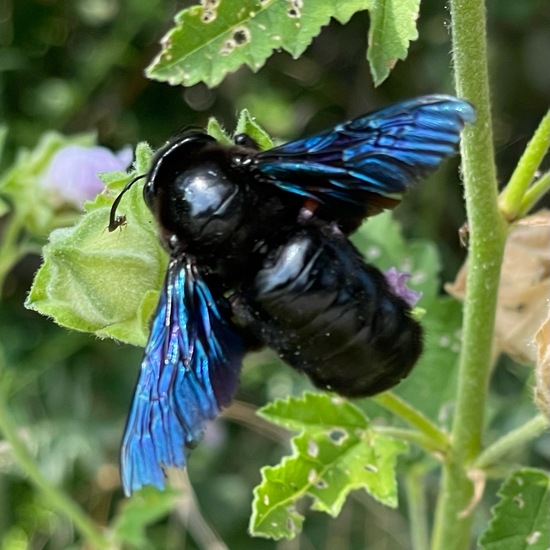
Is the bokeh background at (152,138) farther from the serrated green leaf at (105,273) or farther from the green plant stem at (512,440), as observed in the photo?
the serrated green leaf at (105,273)

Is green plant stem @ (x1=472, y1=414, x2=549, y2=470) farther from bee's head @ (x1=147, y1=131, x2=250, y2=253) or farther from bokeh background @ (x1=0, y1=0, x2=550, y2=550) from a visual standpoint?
bokeh background @ (x1=0, y1=0, x2=550, y2=550)

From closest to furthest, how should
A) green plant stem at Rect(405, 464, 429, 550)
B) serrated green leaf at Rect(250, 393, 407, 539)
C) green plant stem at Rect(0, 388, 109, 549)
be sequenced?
serrated green leaf at Rect(250, 393, 407, 539) < green plant stem at Rect(405, 464, 429, 550) < green plant stem at Rect(0, 388, 109, 549)

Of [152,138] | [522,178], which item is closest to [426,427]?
[522,178]

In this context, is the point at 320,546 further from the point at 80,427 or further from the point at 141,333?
the point at 141,333

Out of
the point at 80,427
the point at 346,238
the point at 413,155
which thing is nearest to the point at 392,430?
the point at 346,238

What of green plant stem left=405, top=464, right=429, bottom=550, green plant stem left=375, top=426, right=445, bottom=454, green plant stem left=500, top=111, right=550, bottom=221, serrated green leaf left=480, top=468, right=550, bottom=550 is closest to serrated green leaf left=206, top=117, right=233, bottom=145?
green plant stem left=500, top=111, right=550, bottom=221

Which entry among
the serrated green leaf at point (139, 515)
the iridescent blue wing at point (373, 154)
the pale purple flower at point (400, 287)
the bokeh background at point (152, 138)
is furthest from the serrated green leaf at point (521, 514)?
the bokeh background at point (152, 138)

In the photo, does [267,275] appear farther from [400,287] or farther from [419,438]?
[419,438]
